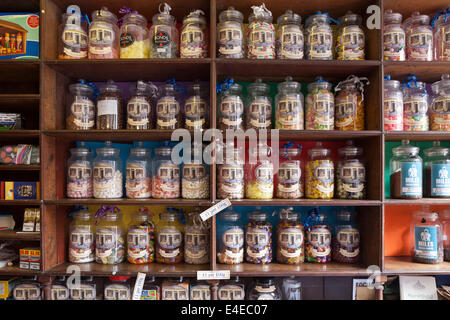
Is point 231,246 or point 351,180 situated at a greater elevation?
point 351,180

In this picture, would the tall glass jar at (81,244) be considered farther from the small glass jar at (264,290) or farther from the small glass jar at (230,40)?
the small glass jar at (230,40)

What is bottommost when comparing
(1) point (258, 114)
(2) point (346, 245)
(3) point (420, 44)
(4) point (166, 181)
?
(2) point (346, 245)

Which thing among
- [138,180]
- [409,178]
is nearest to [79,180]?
[138,180]

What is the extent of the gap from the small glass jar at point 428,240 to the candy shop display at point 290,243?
0.67m

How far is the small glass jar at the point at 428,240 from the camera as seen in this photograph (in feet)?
5.96

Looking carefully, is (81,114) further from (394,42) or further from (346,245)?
(394,42)

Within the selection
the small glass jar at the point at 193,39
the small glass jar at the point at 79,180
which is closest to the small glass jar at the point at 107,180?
the small glass jar at the point at 79,180

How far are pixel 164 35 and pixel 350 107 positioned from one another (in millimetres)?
1141

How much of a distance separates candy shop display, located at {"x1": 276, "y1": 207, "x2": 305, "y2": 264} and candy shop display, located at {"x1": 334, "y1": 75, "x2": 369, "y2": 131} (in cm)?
64

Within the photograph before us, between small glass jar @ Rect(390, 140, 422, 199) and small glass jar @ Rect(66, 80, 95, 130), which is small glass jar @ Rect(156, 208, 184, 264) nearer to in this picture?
small glass jar @ Rect(66, 80, 95, 130)

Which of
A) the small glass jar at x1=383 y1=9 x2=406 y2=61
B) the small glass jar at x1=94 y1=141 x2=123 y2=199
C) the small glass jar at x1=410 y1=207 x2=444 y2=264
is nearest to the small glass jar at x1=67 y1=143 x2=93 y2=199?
the small glass jar at x1=94 y1=141 x2=123 y2=199

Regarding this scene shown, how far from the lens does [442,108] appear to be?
1.82 meters

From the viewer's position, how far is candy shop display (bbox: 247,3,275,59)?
5.86ft

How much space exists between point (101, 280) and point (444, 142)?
2.39m
